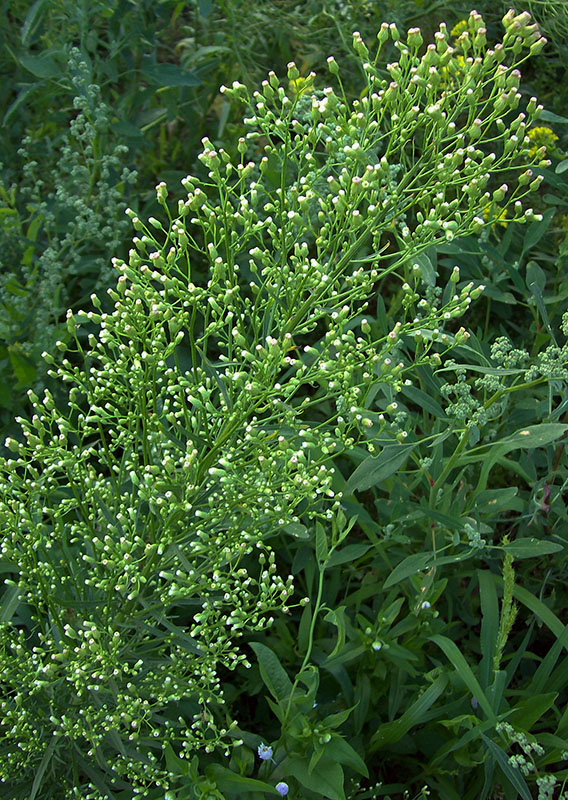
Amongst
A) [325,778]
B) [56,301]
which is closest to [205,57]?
[56,301]

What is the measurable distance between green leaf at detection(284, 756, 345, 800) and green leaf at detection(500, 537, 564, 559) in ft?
2.53

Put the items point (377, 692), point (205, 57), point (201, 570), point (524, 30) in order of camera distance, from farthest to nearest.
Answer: point (205, 57), point (377, 692), point (201, 570), point (524, 30)

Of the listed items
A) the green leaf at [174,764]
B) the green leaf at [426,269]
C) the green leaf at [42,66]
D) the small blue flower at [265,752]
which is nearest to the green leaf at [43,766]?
the green leaf at [174,764]

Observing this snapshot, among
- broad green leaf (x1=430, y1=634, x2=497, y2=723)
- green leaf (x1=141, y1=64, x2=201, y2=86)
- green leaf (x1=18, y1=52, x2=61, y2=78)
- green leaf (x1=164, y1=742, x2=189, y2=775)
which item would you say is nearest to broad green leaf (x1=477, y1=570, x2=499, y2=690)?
broad green leaf (x1=430, y1=634, x2=497, y2=723)

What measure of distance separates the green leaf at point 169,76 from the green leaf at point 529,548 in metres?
2.11

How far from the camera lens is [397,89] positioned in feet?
5.68

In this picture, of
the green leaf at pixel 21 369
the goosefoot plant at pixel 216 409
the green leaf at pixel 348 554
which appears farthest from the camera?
the green leaf at pixel 21 369

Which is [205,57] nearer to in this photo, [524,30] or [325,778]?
[524,30]

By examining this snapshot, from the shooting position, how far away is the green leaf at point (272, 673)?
2.15m

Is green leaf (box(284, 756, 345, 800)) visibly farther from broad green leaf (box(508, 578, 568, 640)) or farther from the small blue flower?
broad green leaf (box(508, 578, 568, 640))

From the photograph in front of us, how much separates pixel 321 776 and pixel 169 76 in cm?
260

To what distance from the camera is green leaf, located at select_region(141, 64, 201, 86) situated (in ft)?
10.4

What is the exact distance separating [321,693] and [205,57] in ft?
9.35

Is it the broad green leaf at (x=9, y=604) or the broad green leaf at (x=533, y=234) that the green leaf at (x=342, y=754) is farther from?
the broad green leaf at (x=533, y=234)
